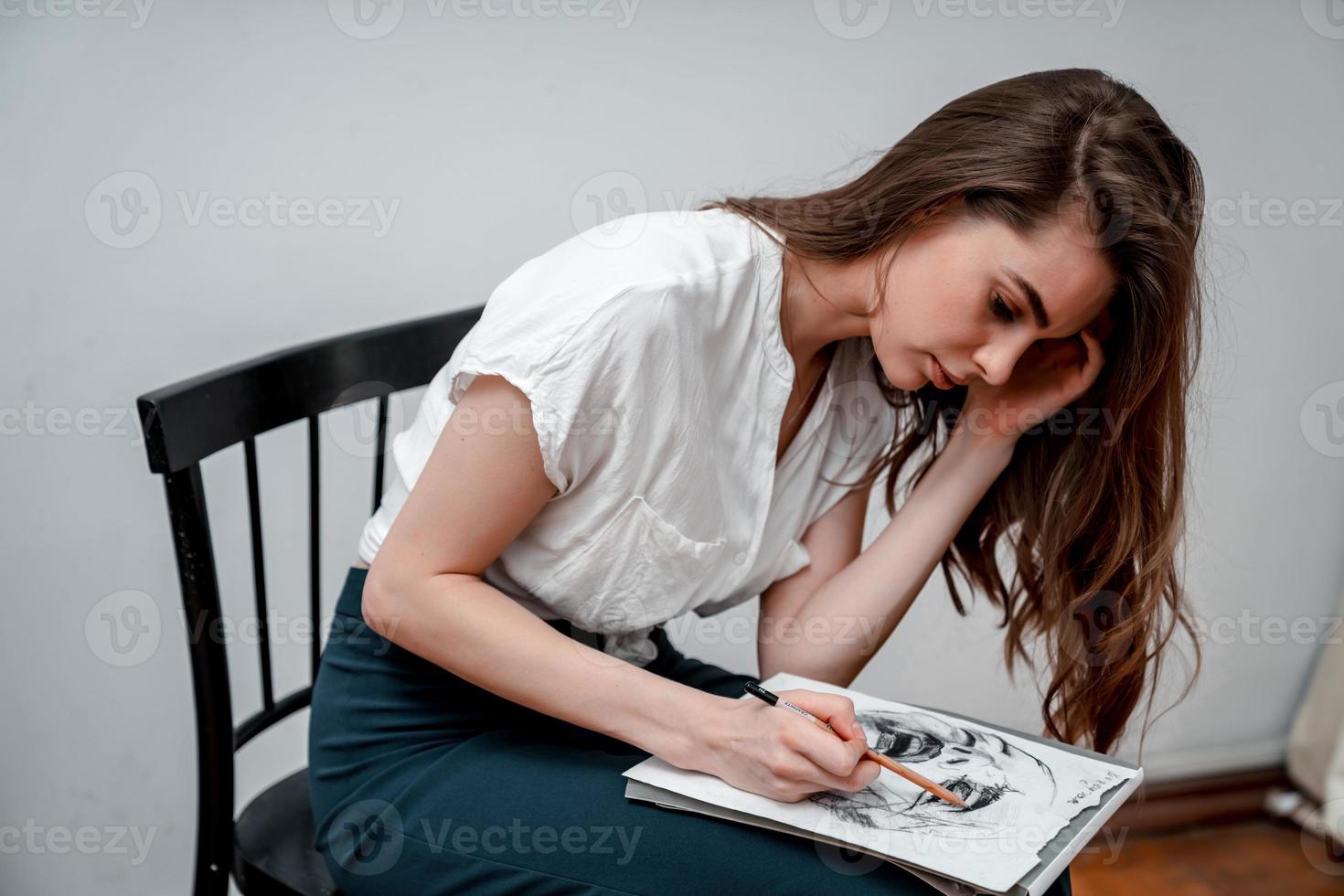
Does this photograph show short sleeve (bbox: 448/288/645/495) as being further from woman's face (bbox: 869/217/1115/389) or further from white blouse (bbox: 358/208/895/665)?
woman's face (bbox: 869/217/1115/389)

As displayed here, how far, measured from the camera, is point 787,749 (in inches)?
30.2

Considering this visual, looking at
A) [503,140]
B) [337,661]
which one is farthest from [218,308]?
[337,661]

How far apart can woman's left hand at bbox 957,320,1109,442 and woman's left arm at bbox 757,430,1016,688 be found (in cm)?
2

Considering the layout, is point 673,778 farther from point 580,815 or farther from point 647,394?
point 647,394

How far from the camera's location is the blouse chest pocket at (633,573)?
3.04 ft

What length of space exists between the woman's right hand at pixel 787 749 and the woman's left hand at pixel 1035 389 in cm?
39

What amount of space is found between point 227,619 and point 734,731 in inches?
31.7

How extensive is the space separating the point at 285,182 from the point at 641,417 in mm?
604
